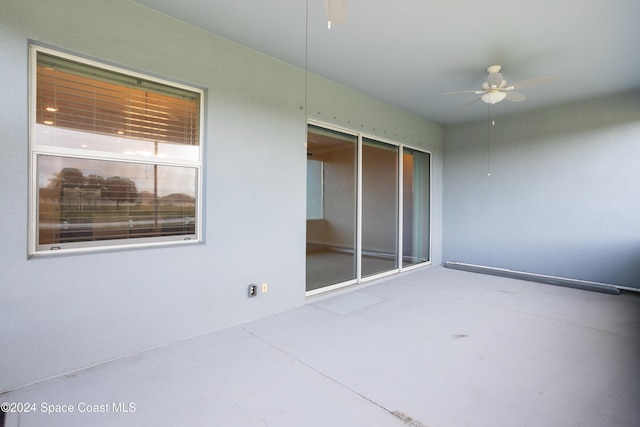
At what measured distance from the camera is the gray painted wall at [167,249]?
2016mm

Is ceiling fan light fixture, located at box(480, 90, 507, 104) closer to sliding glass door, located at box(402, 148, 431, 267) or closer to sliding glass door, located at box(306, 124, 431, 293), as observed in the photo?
sliding glass door, located at box(306, 124, 431, 293)

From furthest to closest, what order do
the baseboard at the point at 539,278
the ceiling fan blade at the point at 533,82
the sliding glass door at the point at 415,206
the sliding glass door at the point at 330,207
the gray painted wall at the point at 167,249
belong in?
the sliding glass door at the point at 415,206 → the baseboard at the point at 539,278 → the sliding glass door at the point at 330,207 → the ceiling fan blade at the point at 533,82 → the gray painted wall at the point at 167,249

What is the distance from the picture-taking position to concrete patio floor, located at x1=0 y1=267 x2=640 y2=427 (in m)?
1.77

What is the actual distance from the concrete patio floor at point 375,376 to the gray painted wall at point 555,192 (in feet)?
4.81

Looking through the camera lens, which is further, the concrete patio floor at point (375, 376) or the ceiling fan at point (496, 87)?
the ceiling fan at point (496, 87)

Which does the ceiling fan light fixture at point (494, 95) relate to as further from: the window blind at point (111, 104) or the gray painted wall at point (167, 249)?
the window blind at point (111, 104)

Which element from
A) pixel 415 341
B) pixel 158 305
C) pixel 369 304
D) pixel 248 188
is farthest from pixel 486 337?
pixel 158 305

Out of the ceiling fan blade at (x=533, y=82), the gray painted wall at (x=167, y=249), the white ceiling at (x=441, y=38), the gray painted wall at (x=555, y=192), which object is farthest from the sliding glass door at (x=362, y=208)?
the ceiling fan blade at (x=533, y=82)

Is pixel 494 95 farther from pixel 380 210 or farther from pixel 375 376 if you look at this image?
pixel 375 376

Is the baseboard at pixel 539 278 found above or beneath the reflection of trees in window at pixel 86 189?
beneath

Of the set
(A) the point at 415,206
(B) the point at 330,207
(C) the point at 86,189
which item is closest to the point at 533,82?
(A) the point at 415,206

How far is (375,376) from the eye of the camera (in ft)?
7.14

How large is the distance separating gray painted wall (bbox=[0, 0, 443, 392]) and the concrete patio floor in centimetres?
21

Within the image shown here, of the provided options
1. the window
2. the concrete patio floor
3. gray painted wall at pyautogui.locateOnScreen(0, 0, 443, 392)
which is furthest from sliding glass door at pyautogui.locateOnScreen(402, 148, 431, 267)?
the window
